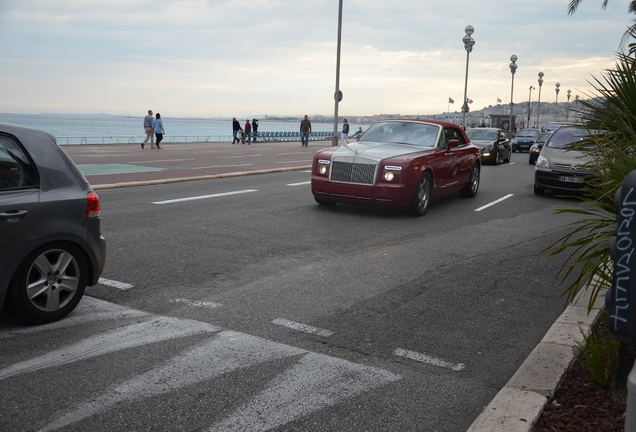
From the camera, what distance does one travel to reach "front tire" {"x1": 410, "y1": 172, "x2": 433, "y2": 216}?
36.0 feet

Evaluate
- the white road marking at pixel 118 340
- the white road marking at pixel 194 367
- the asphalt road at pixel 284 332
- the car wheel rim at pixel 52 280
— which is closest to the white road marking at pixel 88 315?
the asphalt road at pixel 284 332

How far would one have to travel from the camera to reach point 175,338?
4637mm

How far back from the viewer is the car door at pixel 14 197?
4.48 meters

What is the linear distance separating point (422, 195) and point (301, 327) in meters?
6.68

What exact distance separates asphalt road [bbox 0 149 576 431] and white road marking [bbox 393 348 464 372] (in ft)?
0.05

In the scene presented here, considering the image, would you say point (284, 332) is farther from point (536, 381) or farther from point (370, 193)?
point (370, 193)

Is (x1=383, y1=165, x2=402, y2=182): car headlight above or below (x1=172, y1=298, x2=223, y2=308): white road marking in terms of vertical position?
above

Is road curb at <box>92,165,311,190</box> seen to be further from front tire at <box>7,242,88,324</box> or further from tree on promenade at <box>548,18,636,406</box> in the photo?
tree on promenade at <box>548,18,636,406</box>

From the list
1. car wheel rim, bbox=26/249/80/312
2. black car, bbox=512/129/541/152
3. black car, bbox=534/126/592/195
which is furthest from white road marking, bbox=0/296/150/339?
black car, bbox=512/129/541/152

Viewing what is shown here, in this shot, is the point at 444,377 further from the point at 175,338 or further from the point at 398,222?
the point at 398,222

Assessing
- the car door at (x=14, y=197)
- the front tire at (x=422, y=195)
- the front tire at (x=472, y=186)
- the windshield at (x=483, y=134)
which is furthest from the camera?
the windshield at (x=483, y=134)

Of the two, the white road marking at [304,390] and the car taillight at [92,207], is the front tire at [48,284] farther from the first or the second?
the white road marking at [304,390]

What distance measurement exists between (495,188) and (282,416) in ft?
46.4

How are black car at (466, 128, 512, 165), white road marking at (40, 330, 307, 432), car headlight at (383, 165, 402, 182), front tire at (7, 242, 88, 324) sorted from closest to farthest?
white road marking at (40, 330, 307, 432)
front tire at (7, 242, 88, 324)
car headlight at (383, 165, 402, 182)
black car at (466, 128, 512, 165)
